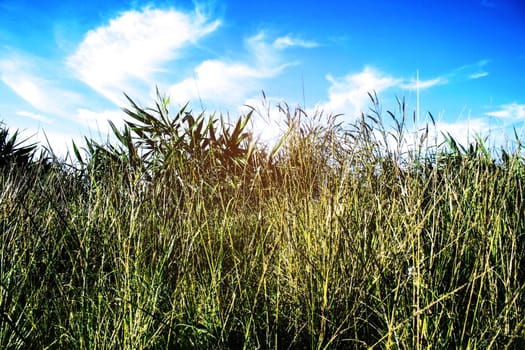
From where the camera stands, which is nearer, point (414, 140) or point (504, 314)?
point (504, 314)

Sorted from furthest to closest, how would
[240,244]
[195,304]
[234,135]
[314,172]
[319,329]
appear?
[234,135], [240,244], [314,172], [195,304], [319,329]

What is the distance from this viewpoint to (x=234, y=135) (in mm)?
5105

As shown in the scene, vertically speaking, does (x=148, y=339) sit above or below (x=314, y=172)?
below

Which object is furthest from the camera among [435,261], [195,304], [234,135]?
[234,135]

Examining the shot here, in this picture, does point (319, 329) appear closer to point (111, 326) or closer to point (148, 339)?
point (148, 339)

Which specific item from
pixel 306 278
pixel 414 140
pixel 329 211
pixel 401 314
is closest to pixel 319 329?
pixel 306 278

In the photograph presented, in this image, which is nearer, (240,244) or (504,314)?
(504,314)

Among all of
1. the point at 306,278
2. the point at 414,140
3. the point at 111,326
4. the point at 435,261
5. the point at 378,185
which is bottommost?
the point at 111,326

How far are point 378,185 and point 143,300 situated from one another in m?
1.20

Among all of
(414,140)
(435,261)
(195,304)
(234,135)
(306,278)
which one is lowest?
(195,304)

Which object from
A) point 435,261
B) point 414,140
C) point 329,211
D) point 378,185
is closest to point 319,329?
point 329,211

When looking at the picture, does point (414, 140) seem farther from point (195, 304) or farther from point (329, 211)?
point (195, 304)

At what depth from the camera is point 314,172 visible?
74.3 inches

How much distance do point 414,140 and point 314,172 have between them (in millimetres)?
482
